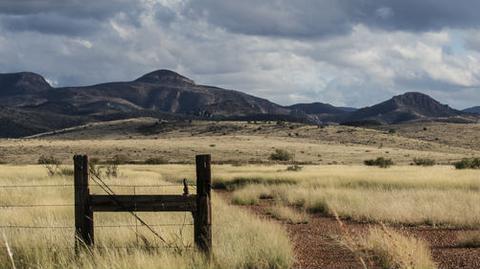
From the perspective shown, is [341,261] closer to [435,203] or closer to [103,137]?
[435,203]

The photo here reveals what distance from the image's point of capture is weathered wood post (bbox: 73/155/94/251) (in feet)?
34.5

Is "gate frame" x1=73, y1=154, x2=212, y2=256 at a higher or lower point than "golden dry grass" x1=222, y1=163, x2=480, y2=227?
higher

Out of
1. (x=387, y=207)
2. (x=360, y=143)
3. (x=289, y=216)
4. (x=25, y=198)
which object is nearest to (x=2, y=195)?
(x=25, y=198)

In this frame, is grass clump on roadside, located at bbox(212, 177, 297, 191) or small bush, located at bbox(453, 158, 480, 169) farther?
small bush, located at bbox(453, 158, 480, 169)

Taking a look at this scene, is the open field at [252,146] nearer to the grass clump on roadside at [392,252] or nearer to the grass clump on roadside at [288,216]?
the grass clump on roadside at [288,216]

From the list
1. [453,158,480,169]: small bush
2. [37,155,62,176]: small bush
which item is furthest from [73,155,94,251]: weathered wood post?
[453,158,480,169]: small bush

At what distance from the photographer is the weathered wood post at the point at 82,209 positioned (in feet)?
34.5

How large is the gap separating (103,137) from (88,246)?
127659 mm

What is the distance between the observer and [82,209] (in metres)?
10.5

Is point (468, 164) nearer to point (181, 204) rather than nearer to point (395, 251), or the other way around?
point (395, 251)

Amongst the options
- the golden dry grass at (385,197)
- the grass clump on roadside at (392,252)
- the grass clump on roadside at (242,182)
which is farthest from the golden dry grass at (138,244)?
the grass clump on roadside at (242,182)

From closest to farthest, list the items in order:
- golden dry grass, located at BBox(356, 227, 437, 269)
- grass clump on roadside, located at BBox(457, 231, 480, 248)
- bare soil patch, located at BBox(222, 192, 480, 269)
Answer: golden dry grass, located at BBox(356, 227, 437, 269)
bare soil patch, located at BBox(222, 192, 480, 269)
grass clump on roadside, located at BBox(457, 231, 480, 248)

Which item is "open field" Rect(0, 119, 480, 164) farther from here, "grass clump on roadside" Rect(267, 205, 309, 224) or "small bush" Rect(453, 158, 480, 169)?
"grass clump on roadside" Rect(267, 205, 309, 224)

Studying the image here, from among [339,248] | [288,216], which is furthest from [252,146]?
[339,248]
